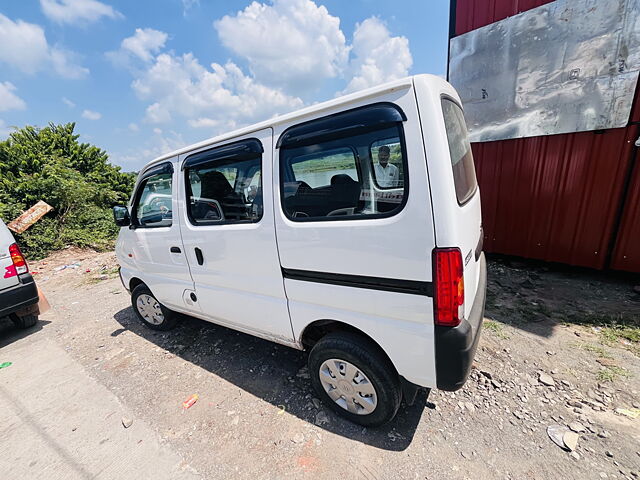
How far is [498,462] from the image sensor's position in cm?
165

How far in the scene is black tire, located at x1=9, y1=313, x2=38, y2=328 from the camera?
12.3ft

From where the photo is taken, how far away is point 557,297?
351 centimetres

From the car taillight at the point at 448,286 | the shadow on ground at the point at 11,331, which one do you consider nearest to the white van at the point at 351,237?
the car taillight at the point at 448,286

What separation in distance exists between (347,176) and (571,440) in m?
2.22

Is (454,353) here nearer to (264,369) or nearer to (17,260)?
(264,369)

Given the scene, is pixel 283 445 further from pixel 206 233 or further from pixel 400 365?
pixel 206 233

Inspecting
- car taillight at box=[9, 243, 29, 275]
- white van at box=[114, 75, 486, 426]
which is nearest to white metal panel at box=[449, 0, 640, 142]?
white van at box=[114, 75, 486, 426]

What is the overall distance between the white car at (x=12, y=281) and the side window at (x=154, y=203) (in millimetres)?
1809

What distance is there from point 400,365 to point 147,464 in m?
1.81

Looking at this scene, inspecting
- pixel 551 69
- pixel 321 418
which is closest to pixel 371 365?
pixel 321 418

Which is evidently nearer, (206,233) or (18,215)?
(206,233)

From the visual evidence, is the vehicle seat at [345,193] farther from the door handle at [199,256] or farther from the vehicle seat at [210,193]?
the door handle at [199,256]

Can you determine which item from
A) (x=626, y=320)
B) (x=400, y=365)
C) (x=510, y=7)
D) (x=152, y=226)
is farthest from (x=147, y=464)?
(x=510, y=7)

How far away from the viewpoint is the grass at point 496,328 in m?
2.80
